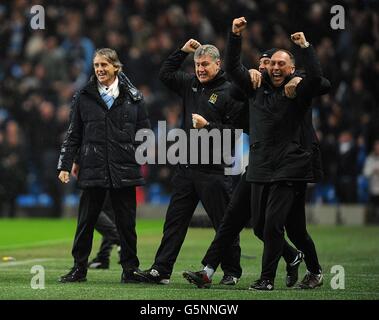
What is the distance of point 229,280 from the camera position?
10.8 metres

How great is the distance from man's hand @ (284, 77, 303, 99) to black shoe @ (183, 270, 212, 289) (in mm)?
1768

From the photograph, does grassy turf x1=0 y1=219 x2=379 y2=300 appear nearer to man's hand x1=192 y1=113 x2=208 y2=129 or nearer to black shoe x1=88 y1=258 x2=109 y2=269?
black shoe x1=88 y1=258 x2=109 y2=269

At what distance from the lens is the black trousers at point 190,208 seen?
1076cm

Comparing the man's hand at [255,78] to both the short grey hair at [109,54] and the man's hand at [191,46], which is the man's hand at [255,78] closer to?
the man's hand at [191,46]

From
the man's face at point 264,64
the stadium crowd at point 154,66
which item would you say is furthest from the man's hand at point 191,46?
the stadium crowd at point 154,66

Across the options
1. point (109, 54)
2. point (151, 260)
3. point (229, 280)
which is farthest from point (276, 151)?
point (151, 260)

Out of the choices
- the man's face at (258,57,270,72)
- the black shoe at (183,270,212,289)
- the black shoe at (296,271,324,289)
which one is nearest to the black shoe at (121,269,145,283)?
the black shoe at (183,270,212,289)

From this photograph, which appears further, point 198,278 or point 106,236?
point 106,236

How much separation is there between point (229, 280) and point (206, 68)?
6.55 ft

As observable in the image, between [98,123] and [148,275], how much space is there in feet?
4.92

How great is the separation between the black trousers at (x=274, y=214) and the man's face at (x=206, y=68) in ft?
4.00

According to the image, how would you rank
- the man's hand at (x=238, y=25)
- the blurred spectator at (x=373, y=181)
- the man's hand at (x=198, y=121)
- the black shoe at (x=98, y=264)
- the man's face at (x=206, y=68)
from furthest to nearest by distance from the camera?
the blurred spectator at (x=373, y=181) → the black shoe at (x=98, y=264) → the man's face at (x=206, y=68) → the man's hand at (x=198, y=121) → the man's hand at (x=238, y=25)

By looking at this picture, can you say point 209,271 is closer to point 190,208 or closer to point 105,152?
point 190,208
